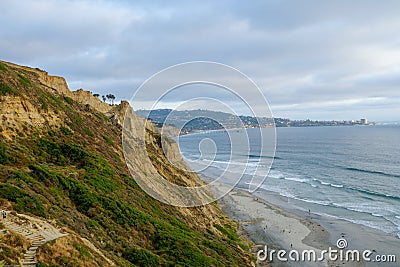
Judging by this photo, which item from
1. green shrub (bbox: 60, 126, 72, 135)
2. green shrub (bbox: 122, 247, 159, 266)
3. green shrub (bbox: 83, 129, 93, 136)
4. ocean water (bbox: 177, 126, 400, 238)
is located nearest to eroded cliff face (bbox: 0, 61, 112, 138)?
green shrub (bbox: 60, 126, 72, 135)

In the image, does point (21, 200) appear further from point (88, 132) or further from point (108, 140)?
point (108, 140)

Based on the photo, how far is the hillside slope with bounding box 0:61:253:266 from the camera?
12.7 meters

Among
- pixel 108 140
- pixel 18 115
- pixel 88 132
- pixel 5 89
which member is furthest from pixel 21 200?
pixel 108 140

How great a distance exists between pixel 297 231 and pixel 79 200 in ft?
97.2

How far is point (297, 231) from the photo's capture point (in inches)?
1513

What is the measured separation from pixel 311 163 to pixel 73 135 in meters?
74.5

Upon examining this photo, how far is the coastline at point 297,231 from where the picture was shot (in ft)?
107

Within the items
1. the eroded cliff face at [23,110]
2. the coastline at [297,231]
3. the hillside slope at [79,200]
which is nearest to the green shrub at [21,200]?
the hillside slope at [79,200]

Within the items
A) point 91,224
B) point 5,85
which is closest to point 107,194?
point 91,224

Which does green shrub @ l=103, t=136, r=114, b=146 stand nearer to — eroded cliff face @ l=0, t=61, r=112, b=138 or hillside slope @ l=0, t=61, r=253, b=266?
hillside slope @ l=0, t=61, r=253, b=266

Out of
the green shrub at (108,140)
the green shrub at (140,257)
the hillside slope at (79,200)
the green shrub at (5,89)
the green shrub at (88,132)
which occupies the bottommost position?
the green shrub at (140,257)

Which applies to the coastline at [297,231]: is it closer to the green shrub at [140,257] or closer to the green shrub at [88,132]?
the green shrub at [140,257]

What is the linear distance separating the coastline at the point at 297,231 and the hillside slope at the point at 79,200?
7.66 m

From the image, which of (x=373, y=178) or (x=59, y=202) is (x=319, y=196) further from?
(x=59, y=202)
